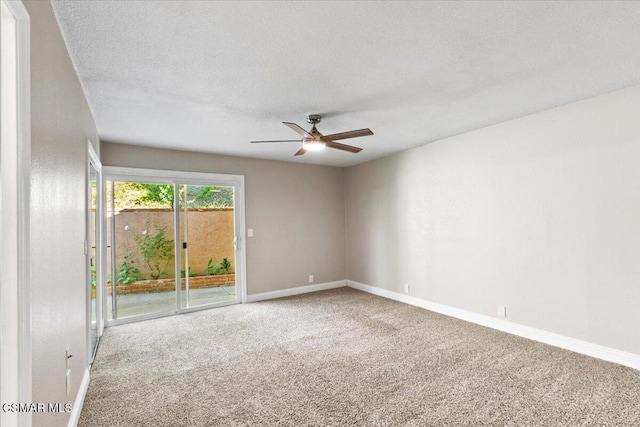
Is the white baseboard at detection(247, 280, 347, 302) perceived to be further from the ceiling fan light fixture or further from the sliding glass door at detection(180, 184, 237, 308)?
the ceiling fan light fixture

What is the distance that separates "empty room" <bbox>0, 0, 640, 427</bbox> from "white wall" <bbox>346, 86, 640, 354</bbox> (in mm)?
21

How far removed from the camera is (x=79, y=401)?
2236 millimetres

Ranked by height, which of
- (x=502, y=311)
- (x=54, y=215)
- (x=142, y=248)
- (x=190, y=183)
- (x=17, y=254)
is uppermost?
(x=190, y=183)

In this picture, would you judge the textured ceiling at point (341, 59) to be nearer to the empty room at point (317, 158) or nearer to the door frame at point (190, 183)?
the empty room at point (317, 158)

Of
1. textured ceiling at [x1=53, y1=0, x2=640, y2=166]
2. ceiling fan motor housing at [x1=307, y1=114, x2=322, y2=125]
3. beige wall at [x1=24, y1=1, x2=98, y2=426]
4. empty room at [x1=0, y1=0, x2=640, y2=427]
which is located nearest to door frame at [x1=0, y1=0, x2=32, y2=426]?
empty room at [x1=0, y1=0, x2=640, y2=427]

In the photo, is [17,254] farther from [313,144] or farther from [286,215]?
[286,215]

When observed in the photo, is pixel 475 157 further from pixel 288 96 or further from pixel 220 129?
pixel 220 129

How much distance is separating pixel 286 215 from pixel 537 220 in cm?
379

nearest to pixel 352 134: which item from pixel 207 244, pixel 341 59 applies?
pixel 341 59

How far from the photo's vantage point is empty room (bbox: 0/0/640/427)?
66.4 inches

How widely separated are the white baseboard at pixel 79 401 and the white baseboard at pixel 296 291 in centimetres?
278

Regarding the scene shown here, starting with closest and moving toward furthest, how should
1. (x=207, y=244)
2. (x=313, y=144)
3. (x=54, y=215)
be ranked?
(x=54, y=215)
(x=313, y=144)
(x=207, y=244)

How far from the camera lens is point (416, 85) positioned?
8.77 feet

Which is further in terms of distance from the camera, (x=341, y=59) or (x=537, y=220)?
(x=537, y=220)
